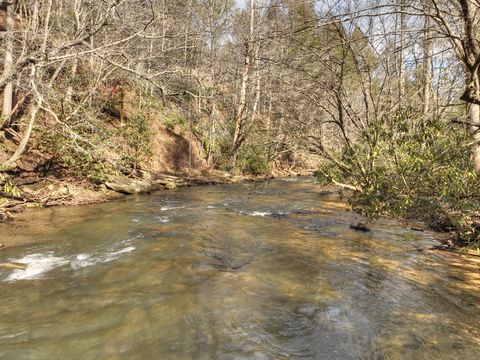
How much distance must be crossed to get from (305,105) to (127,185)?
772 cm

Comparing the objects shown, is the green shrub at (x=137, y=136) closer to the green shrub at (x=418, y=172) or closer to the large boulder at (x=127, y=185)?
the large boulder at (x=127, y=185)

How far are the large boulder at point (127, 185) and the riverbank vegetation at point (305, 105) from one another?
0.37 metres

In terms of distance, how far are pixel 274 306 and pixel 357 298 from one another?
1.32 m

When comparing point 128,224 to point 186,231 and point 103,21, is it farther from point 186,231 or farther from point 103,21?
point 103,21

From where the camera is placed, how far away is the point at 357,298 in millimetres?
5078

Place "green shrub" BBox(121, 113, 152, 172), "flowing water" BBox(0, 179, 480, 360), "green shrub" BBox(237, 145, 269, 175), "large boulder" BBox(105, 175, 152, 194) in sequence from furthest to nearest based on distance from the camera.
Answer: "green shrub" BBox(237, 145, 269, 175)
"green shrub" BBox(121, 113, 152, 172)
"large boulder" BBox(105, 175, 152, 194)
"flowing water" BBox(0, 179, 480, 360)

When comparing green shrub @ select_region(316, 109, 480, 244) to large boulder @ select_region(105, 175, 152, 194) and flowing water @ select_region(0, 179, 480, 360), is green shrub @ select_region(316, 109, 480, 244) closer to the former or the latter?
flowing water @ select_region(0, 179, 480, 360)

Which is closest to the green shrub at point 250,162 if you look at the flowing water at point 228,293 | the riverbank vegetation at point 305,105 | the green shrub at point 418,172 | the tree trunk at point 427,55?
the riverbank vegetation at point 305,105

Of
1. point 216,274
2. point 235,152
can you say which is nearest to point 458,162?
point 216,274

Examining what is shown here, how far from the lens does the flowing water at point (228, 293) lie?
12.4 feet

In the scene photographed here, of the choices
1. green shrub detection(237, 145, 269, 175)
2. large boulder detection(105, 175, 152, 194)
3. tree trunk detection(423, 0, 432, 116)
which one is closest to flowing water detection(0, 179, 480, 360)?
tree trunk detection(423, 0, 432, 116)

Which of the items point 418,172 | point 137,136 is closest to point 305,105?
point 418,172

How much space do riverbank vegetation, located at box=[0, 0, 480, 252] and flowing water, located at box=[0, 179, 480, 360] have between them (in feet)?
3.78

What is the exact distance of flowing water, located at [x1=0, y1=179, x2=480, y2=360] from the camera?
12.4 feet
